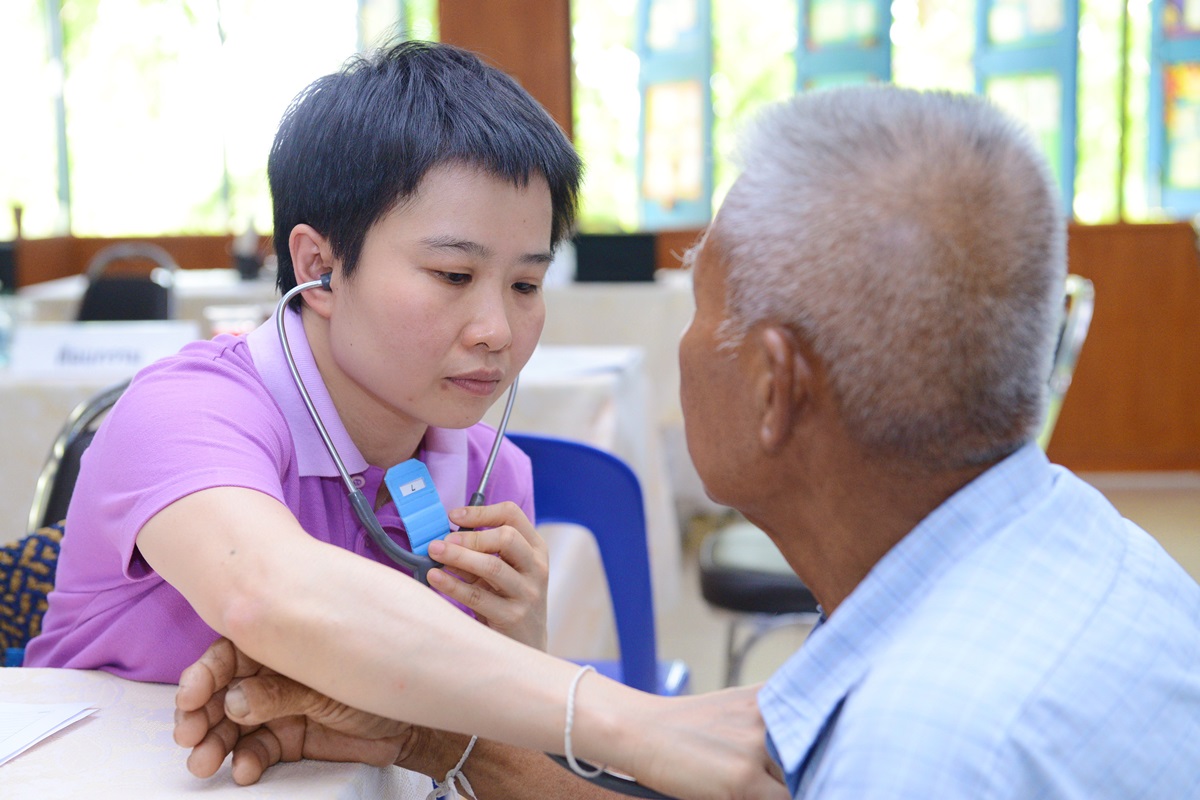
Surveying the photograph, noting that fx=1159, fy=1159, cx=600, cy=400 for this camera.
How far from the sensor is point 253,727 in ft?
2.72

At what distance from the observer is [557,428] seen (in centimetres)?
252

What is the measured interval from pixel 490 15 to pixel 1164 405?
4.04 meters

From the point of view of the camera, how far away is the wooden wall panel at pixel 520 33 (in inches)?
244

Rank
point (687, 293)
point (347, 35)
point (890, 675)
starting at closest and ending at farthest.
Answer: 1. point (890, 675)
2. point (687, 293)
3. point (347, 35)

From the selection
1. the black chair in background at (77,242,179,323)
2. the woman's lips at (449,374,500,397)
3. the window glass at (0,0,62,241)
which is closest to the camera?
the woman's lips at (449,374,500,397)

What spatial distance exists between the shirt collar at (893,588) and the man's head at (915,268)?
0.03 m

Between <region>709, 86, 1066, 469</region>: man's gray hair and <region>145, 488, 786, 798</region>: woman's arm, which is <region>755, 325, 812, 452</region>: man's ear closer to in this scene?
<region>709, 86, 1066, 469</region>: man's gray hair

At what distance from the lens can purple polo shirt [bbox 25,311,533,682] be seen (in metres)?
0.89

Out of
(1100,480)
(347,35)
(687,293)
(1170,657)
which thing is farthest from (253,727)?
(347,35)

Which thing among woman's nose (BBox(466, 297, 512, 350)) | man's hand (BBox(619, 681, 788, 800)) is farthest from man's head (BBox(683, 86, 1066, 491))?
woman's nose (BBox(466, 297, 512, 350))

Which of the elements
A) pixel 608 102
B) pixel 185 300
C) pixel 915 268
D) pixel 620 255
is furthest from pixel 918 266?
pixel 608 102

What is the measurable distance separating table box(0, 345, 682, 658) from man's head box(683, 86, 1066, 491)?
1.37m

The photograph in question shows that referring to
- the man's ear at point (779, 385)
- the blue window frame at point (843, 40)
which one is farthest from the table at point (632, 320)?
the man's ear at point (779, 385)

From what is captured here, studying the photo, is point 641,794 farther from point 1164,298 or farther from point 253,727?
point 1164,298
